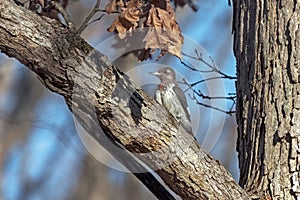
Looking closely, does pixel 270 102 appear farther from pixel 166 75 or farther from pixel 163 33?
pixel 166 75

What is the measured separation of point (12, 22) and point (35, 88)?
4.10 meters

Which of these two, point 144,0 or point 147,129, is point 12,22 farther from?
point 144,0

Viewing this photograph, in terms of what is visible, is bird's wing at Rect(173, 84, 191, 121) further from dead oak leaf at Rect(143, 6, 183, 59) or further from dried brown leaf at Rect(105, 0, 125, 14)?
dead oak leaf at Rect(143, 6, 183, 59)

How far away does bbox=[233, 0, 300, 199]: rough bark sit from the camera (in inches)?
59.9

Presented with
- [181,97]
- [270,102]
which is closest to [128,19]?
[270,102]

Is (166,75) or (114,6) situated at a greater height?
(166,75)

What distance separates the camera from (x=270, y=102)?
1576mm

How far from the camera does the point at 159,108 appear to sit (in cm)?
138

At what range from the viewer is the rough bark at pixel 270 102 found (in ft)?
4.99

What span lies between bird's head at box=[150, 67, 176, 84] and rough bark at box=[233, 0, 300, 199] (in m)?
0.91

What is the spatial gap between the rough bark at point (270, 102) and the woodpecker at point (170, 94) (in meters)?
0.81

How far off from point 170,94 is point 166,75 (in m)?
0.08

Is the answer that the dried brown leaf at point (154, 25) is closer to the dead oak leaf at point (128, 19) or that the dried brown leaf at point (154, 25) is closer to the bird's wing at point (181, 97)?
the dead oak leaf at point (128, 19)

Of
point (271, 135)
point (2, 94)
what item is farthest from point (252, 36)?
point (2, 94)
